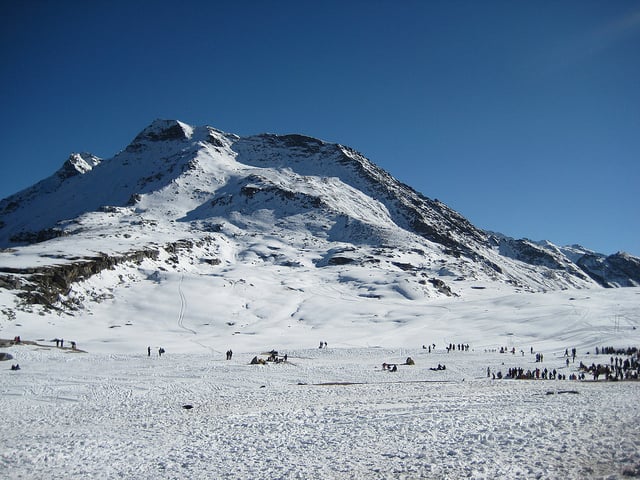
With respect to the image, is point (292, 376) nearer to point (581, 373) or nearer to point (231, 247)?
point (581, 373)

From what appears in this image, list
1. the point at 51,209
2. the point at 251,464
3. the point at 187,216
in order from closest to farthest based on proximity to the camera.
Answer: the point at 251,464 < the point at 187,216 < the point at 51,209

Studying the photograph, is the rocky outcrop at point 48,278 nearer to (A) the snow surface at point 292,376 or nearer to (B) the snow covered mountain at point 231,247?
(B) the snow covered mountain at point 231,247

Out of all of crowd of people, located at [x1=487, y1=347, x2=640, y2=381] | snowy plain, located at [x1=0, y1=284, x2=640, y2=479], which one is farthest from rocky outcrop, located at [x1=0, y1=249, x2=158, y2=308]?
crowd of people, located at [x1=487, y1=347, x2=640, y2=381]

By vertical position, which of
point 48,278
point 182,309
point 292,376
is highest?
point 48,278

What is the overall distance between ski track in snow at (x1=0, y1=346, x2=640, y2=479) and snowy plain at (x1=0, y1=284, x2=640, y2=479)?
0.26 feet

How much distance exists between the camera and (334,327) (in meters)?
70.2

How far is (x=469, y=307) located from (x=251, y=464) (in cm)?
7783

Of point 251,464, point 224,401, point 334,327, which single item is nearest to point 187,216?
point 334,327

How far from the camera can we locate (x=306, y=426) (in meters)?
19.0

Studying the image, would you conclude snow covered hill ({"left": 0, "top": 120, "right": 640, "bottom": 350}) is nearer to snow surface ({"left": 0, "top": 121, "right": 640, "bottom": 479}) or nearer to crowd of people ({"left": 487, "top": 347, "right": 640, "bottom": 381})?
snow surface ({"left": 0, "top": 121, "right": 640, "bottom": 479})

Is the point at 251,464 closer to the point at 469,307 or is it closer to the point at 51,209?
the point at 469,307

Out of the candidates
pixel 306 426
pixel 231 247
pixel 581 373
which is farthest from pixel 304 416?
pixel 231 247

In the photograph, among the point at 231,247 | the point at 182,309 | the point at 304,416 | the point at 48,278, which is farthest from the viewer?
the point at 231,247

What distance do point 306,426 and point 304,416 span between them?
181 cm
